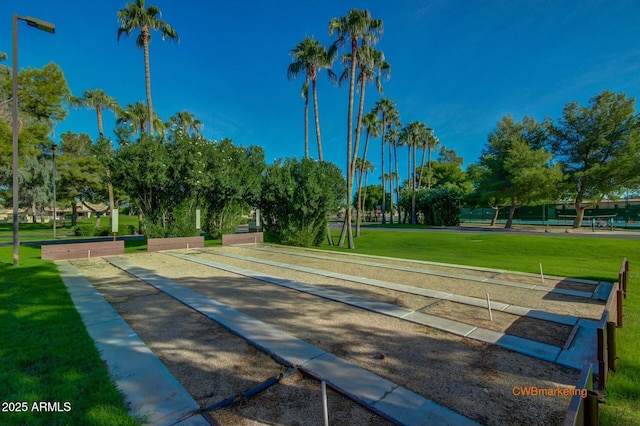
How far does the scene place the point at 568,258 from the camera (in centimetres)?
1396

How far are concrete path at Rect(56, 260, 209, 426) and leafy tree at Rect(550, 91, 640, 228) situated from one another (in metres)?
35.0

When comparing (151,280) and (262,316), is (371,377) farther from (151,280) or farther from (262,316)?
(151,280)

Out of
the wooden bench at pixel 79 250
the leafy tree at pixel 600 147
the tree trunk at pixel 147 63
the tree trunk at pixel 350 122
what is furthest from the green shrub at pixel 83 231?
the leafy tree at pixel 600 147

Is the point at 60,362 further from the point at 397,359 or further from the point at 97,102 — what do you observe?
the point at 97,102

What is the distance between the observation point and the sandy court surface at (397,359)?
2.55 meters

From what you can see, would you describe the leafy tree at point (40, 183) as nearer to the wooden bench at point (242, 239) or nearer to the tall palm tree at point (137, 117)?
the tall palm tree at point (137, 117)

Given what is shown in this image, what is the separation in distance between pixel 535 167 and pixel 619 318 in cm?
2940

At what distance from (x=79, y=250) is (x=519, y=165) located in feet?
114

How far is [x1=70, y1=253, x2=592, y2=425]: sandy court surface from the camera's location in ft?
8.38

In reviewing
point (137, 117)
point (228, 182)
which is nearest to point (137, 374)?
point (228, 182)

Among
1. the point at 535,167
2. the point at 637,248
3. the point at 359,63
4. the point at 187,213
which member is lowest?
the point at 637,248

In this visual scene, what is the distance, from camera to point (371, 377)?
3008 millimetres

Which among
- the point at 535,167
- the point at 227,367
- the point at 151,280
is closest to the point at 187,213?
the point at 151,280

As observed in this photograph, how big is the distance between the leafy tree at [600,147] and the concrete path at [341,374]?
3334cm
